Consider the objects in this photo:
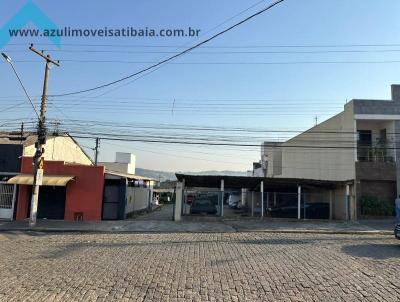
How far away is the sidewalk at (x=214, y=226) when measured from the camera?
20.7m

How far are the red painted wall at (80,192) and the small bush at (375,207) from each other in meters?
17.0

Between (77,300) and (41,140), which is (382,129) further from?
(77,300)

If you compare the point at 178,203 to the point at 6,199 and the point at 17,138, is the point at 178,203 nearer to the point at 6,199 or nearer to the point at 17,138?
the point at 6,199

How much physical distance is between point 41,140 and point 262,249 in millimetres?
13496

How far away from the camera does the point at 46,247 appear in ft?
46.6

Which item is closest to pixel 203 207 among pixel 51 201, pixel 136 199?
pixel 136 199

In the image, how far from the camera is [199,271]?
9789 mm

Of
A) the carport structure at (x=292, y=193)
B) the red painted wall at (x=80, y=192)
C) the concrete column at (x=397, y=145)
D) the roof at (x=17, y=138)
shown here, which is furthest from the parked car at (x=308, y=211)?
the roof at (x=17, y=138)

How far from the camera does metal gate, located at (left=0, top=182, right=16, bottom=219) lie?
25047 millimetres

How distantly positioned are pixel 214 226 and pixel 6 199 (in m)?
12.9

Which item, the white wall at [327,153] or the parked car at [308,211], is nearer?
the parked car at [308,211]

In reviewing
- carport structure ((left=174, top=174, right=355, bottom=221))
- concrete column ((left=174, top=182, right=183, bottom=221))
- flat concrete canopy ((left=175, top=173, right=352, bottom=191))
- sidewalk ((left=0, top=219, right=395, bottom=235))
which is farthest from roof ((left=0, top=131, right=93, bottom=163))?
flat concrete canopy ((left=175, top=173, right=352, bottom=191))

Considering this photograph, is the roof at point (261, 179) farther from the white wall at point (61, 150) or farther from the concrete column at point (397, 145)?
the white wall at point (61, 150)

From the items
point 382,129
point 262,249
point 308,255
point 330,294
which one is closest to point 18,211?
point 262,249
